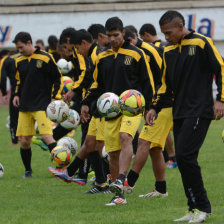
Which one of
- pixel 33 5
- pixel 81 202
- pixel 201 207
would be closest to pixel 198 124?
pixel 201 207

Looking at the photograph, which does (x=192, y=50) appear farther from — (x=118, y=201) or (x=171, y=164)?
(x=171, y=164)

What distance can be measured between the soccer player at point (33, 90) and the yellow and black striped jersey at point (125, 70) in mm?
2385

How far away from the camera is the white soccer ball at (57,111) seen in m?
10.3

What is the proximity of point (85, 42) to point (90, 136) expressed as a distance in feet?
4.58

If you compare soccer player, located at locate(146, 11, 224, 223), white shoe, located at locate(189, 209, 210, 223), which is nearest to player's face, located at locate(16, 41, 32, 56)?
soccer player, located at locate(146, 11, 224, 223)

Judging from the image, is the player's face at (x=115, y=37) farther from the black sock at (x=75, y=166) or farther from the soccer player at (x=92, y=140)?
the black sock at (x=75, y=166)

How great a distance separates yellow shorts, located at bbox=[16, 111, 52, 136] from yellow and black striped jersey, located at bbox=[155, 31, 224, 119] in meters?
4.19

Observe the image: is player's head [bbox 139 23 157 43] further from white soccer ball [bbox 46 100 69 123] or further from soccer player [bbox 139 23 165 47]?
white soccer ball [bbox 46 100 69 123]

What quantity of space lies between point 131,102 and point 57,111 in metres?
2.54

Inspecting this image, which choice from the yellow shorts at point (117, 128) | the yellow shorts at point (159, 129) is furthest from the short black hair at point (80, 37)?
the yellow shorts at point (159, 129)

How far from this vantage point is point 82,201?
8570 millimetres

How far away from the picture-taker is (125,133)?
825 cm

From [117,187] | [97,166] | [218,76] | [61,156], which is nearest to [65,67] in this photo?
[61,156]

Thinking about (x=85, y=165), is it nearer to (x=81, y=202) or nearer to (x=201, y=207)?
(x=81, y=202)
